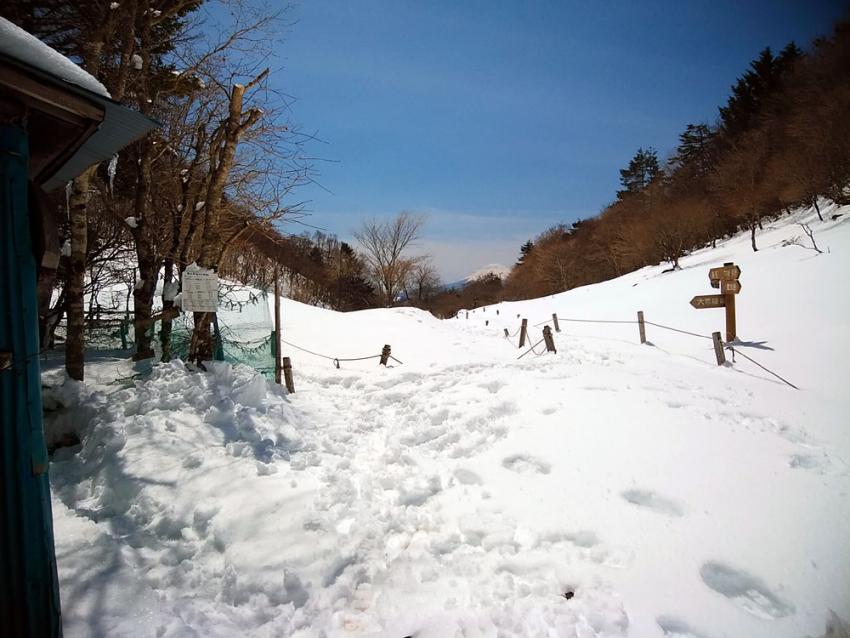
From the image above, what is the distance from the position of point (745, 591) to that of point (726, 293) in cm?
905

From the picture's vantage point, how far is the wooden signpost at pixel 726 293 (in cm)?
903

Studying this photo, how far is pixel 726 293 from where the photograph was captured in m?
9.17

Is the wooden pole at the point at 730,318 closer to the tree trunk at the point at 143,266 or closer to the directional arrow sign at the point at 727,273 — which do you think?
the directional arrow sign at the point at 727,273

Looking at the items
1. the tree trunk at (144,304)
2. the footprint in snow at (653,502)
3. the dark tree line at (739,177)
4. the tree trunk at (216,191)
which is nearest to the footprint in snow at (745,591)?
the footprint in snow at (653,502)

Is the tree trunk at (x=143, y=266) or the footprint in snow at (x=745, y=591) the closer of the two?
the footprint in snow at (x=745, y=591)

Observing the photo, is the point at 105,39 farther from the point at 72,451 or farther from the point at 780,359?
the point at 780,359

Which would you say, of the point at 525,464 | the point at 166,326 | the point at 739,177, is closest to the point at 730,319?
the point at 525,464

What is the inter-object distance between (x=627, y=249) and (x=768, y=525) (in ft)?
134

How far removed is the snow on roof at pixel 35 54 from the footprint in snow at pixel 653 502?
14.7 feet

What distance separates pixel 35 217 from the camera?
1816 millimetres

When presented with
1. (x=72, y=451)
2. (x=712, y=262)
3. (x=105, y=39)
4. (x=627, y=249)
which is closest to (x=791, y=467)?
(x=72, y=451)

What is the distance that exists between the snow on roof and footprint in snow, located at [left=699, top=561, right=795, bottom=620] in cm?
443

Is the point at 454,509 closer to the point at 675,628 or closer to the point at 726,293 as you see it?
the point at 675,628

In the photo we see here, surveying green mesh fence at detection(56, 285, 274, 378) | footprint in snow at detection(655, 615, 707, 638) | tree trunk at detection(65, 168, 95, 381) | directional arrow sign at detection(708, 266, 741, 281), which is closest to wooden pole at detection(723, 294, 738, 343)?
directional arrow sign at detection(708, 266, 741, 281)
